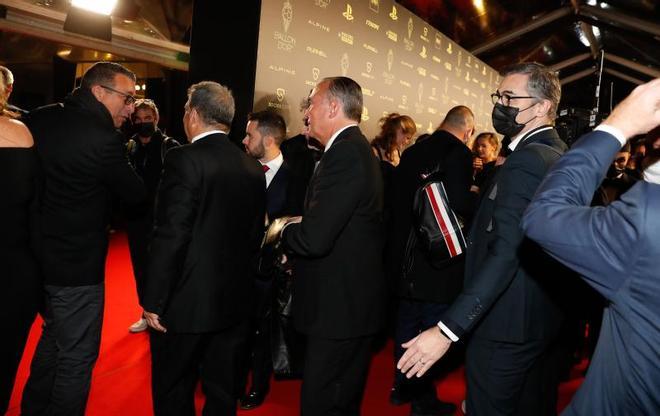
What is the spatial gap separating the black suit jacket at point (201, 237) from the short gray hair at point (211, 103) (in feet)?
0.30

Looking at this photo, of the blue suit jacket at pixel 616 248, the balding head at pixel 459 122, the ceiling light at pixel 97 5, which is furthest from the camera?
the ceiling light at pixel 97 5

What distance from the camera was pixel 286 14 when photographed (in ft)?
12.9

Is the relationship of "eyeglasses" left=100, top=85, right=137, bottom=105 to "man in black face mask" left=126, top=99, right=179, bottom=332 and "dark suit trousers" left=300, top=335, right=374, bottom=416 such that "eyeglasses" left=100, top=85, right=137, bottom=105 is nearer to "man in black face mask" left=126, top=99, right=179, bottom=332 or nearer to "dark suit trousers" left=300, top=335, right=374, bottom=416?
"man in black face mask" left=126, top=99, right=179, bottom=332

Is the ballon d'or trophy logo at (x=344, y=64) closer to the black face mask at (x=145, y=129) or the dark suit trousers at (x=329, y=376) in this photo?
the black face mask at (x=145, y=129)

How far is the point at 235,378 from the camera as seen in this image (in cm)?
233

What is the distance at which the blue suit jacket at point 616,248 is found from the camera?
87 centimetres

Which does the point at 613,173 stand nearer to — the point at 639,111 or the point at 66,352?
the point at 639,111

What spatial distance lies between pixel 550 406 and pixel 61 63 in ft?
29.8

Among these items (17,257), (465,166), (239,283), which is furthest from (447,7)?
(17,257)

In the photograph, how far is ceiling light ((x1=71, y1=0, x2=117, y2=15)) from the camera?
4.83 meters

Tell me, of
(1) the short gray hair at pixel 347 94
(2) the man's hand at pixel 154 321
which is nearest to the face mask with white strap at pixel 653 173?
(1) the short gray hair at pixel 347 94

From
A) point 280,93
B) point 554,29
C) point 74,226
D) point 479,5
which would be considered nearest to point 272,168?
point 74,226

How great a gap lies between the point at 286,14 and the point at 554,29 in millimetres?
9845

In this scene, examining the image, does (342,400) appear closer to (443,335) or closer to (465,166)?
(443,335)
